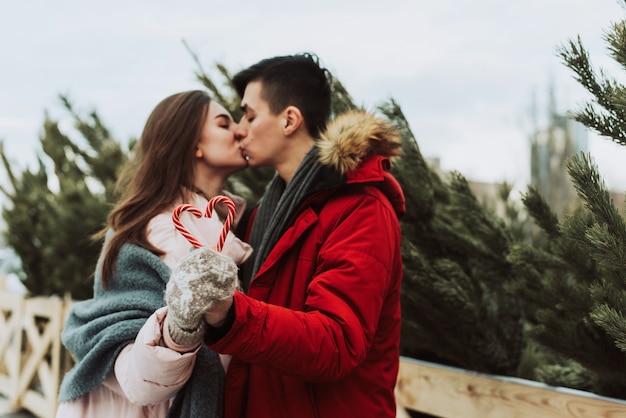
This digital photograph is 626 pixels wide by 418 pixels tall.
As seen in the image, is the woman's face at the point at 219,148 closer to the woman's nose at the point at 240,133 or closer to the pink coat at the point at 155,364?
the woman's nose at the point at 240,133

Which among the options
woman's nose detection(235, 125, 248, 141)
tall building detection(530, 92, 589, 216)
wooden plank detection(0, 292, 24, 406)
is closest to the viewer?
woman's nose detection(235, 125, 248, 141)

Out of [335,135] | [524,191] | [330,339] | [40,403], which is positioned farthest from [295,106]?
[40,403]

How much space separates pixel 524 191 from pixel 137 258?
53.2 inches

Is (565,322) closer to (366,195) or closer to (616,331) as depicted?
(616,331)

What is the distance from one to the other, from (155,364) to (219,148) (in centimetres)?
102

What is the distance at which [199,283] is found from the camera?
153 cm

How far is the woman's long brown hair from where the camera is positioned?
233 cm

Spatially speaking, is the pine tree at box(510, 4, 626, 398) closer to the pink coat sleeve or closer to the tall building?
the pink coat sleeve

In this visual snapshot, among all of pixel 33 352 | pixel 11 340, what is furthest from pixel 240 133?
pixel 11 340

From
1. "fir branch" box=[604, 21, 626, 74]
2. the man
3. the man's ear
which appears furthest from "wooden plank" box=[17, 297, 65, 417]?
"fir branch" box=[604, 21, 626, 74]

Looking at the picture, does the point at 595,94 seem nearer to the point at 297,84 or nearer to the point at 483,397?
the point at 297,84

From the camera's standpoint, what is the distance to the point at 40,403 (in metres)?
5.88

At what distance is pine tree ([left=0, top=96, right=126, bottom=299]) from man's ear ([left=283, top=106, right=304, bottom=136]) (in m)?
2.62

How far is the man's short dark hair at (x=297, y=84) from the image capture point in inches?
100
